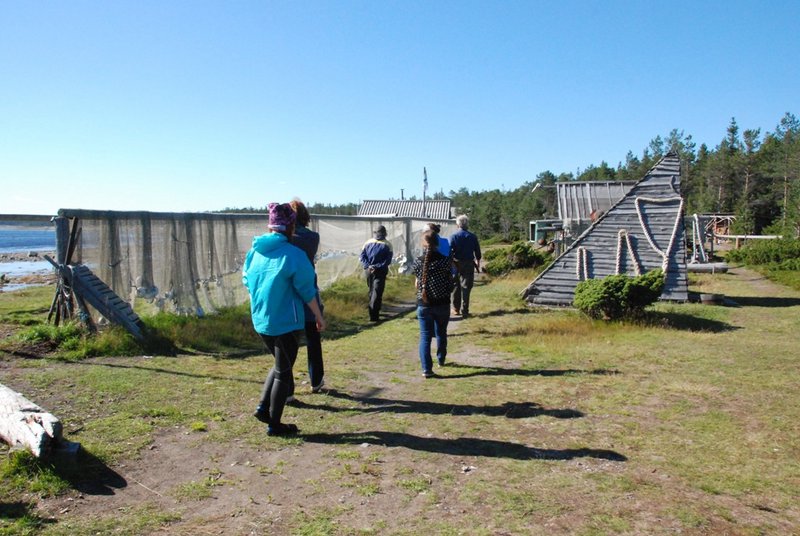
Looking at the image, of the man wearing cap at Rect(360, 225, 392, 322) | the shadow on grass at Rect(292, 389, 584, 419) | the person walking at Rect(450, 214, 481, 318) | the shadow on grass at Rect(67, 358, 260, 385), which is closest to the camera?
the shadow on grass at Rect(292, 389, 584, 419)

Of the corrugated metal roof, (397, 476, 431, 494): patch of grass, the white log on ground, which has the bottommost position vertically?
(397, 476, 431, 494): patch of grass

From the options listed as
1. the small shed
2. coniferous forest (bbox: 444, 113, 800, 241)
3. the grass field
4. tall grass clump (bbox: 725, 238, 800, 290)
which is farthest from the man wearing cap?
coniferous forest (bbox: 444, 113, 800, 241)

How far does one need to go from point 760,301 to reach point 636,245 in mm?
3327

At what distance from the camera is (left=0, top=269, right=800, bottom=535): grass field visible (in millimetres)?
3613

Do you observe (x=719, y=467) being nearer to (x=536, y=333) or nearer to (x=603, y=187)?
(x=536, y=333)

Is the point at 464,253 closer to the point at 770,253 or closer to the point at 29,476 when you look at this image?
the point at 29,476

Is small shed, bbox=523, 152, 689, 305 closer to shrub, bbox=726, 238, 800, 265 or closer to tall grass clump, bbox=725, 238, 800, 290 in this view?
tall grass clump, bbox=725, 238, 800, 290

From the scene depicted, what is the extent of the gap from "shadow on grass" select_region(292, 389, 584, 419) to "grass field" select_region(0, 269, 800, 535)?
32mm

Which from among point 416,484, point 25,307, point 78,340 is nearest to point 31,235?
point 25,307

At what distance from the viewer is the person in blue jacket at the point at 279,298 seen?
4859 millimetres

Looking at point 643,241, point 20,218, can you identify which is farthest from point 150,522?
point 643,241

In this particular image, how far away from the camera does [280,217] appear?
5.00m

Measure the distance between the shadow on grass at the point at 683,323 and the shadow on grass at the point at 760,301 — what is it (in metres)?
2.52

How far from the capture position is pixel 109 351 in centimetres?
771
